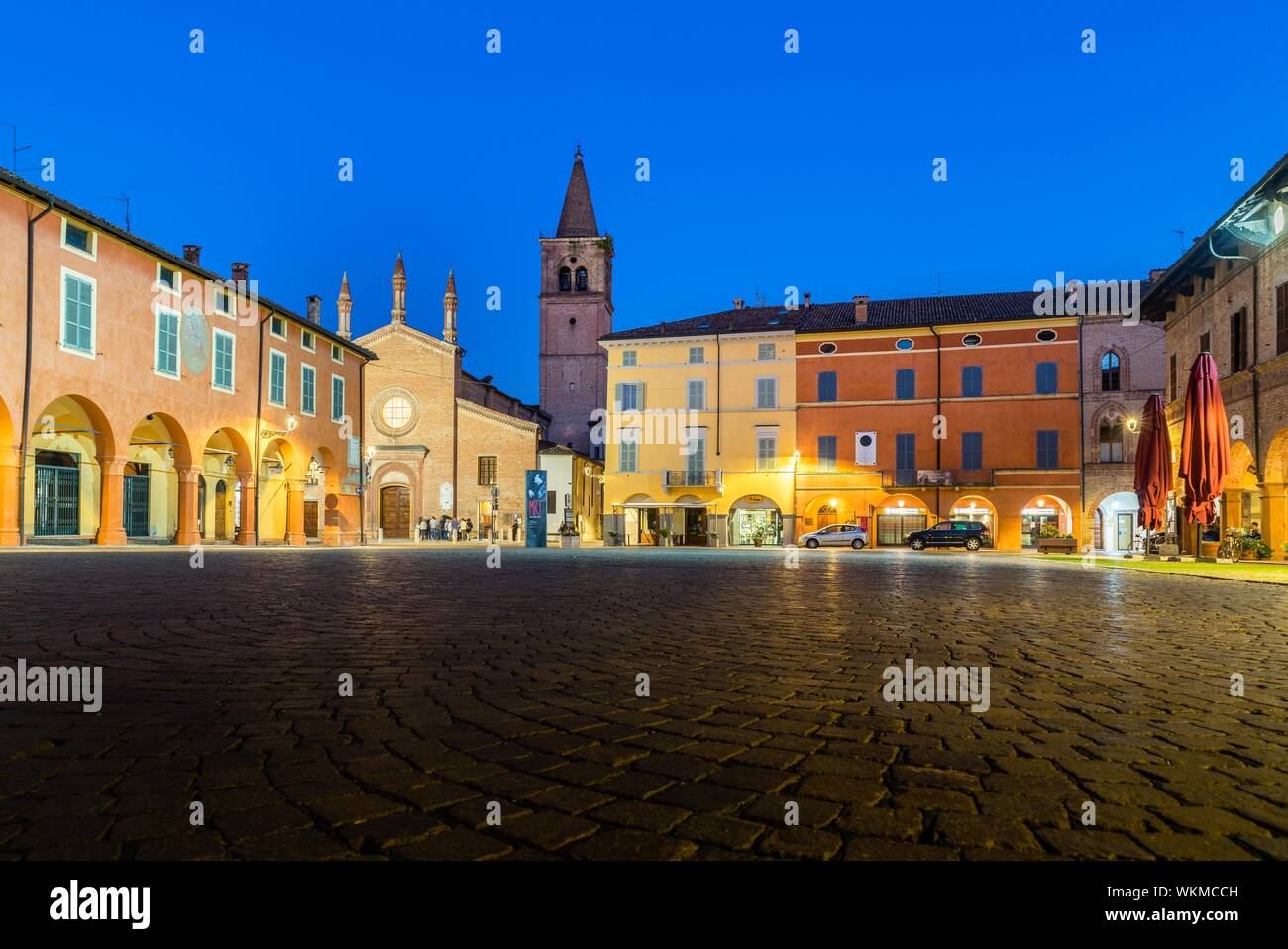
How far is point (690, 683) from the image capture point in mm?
4848

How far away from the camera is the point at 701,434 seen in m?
42.4

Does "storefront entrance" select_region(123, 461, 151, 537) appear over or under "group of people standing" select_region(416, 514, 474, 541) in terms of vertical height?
over

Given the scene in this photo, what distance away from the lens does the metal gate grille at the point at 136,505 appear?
94.2 ft

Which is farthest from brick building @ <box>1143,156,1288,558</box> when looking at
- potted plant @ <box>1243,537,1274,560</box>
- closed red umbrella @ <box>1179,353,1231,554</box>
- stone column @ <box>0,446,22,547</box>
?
stone column @ <box>0,446,22,547</box>

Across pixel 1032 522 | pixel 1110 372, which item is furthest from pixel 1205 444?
pixel 1110 372

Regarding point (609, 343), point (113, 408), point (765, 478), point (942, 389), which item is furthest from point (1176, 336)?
point (113, 408)

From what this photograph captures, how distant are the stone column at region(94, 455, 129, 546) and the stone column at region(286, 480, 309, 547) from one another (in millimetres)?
7416

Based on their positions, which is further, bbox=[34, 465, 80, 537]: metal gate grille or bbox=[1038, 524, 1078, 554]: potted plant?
bbox=[1038, 524, 1078, 554]: potted plant

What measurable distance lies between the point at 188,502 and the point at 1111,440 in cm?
3611

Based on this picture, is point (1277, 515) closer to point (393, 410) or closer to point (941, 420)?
point (941, 420)

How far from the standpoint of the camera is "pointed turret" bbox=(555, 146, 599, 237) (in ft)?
194

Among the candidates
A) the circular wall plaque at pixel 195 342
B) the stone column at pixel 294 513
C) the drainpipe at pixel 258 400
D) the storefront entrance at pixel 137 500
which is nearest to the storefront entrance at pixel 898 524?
the stone column at pixel 294 513

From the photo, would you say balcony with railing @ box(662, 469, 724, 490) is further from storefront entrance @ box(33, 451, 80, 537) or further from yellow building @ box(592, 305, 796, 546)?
storefront entrance @ box(33, 451, 80, 537)

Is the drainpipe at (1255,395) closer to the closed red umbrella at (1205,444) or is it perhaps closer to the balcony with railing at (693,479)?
the closed red umbrella at (1205,444)
